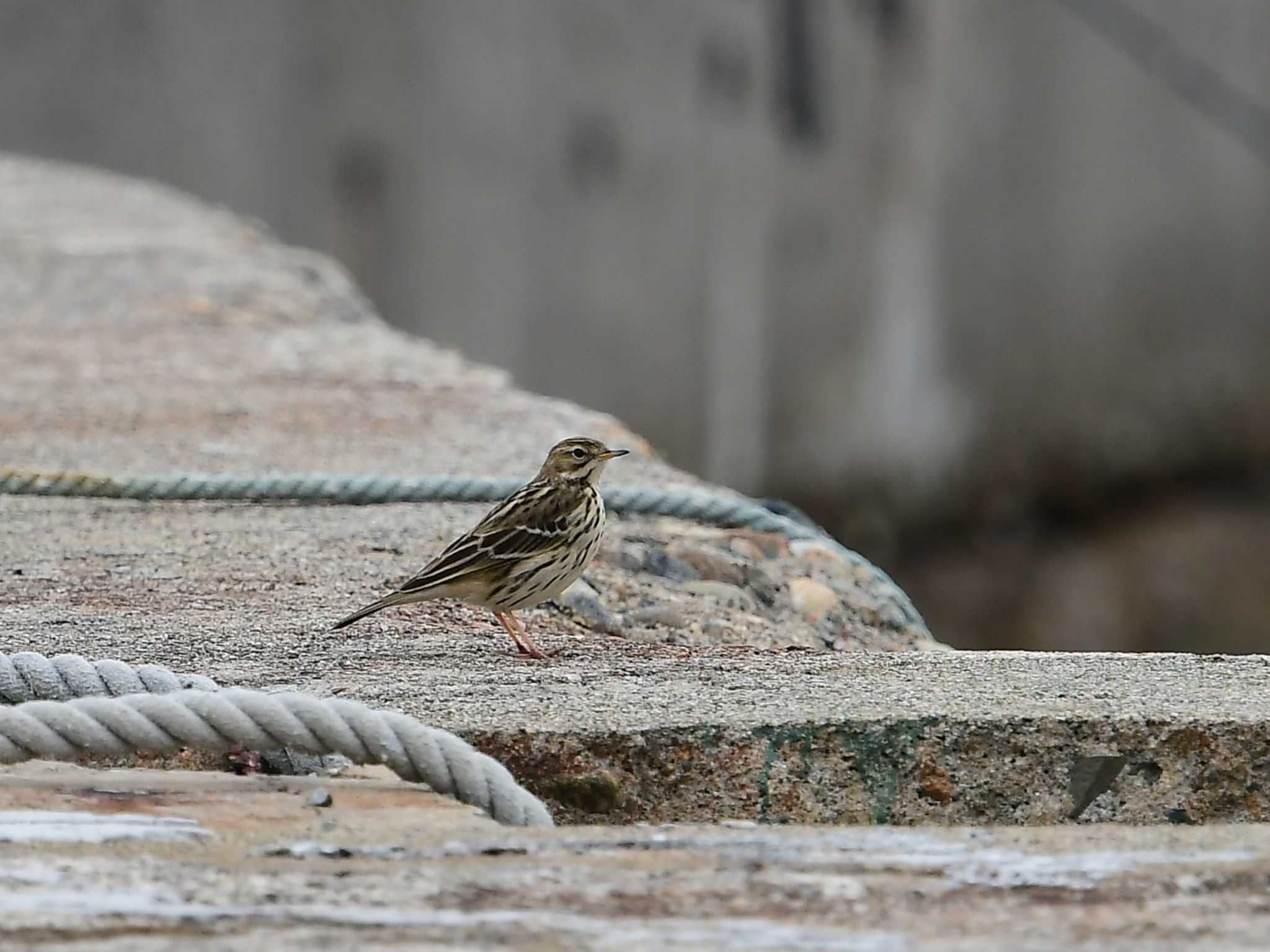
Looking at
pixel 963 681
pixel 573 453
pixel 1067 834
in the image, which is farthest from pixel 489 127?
pixel 1067 834

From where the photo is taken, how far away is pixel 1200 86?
33.6 ft

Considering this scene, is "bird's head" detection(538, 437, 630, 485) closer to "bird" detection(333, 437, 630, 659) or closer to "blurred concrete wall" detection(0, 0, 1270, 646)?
"bird" detection(333, 437, 630, 659)

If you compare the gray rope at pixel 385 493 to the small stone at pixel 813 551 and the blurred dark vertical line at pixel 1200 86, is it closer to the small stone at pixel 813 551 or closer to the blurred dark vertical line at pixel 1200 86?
the small stone at pixel 813 551

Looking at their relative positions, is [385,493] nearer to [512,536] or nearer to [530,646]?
[512,536]

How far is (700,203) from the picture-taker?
10531 mm

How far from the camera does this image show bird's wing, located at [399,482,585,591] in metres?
3.49

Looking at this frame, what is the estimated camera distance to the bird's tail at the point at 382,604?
342cm

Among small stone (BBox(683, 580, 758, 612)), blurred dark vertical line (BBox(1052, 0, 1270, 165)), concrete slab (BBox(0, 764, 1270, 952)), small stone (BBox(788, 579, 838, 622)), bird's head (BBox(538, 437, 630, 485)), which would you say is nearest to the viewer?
concrete slab (BBox(0, 764, 1270, 952))

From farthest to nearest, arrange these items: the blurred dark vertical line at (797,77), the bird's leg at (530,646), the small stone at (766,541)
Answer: the blurred dark vertical line at (797,77) → the small stone at (766,541) → the bird's leg at (530,646)

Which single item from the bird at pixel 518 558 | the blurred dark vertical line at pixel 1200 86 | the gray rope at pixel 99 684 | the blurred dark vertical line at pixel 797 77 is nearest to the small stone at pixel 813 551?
the bird at pixel 518 558

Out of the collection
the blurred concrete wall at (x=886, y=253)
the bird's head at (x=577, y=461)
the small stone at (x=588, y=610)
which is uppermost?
the blurred concrete wall at (x=886, y=253)

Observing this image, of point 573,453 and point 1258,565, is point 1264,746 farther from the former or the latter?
point 1258,565

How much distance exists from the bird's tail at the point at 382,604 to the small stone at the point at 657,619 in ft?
1.77

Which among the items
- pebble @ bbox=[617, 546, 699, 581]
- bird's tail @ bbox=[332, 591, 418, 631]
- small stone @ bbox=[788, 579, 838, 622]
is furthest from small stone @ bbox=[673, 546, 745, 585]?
bird's tail @ bbox=[332, 591, 418, 631]
